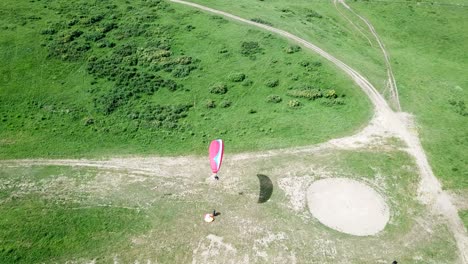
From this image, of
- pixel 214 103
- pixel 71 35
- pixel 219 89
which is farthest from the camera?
pixel 71 35

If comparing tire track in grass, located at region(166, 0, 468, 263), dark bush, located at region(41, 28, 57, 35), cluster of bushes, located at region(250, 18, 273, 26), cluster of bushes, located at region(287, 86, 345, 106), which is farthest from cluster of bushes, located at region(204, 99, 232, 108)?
dark bush, located at region(41, 28, 57, 35)

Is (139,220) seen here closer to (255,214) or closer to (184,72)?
(255,214)

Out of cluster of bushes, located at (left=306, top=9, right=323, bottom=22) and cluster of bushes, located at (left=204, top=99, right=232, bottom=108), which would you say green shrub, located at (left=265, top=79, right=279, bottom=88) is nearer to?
cluster of bushes, located at (left=204, top=99, right=232, bottom=108)

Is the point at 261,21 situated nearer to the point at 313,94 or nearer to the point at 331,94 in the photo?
the point at 313,94

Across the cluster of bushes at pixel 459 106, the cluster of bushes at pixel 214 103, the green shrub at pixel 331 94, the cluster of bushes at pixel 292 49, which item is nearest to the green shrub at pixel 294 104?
the green shrub at pixel 331 94

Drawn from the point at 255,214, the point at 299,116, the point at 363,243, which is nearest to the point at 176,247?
the point at 255,214

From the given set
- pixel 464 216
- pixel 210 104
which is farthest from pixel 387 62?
pixel 464 216
